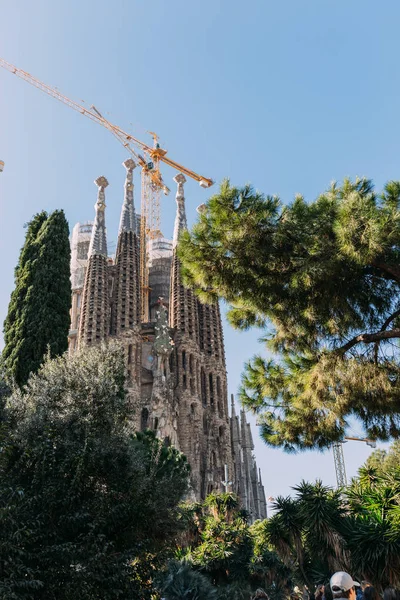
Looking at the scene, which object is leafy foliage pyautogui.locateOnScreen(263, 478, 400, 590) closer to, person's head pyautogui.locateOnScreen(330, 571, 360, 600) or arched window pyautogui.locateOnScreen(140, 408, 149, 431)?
person's head pyautogui.locateOnScreen(330, 571, 360, 600)

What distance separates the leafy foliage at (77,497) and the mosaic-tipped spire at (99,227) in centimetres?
2652

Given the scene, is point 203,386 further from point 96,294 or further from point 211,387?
point 96,294

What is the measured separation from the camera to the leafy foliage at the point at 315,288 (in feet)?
25.6

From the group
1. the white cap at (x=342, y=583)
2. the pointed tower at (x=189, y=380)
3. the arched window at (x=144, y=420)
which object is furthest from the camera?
the arched window at (x=144, y=420)

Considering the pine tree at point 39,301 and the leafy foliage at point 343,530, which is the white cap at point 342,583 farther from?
the pine tree at point 39,301

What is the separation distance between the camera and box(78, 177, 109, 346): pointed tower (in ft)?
108

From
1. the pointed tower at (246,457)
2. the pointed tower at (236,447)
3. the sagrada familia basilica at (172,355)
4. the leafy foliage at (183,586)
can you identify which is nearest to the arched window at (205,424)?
the sagrada familia basilica at (172,355)

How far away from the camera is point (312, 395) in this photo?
8.41m

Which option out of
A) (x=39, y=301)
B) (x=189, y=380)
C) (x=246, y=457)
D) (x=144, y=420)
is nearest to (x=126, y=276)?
(x=189, y=380)

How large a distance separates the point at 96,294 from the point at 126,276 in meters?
2.55

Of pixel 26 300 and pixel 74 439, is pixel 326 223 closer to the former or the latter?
pixel 74 439

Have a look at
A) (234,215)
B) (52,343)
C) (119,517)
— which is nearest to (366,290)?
(234,215)

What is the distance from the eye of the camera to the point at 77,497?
8.55 meters

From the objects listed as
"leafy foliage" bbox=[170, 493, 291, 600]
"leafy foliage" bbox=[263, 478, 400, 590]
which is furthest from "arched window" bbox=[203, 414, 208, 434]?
"leafy foliage" bbox=[263, 478, 400, 590]
